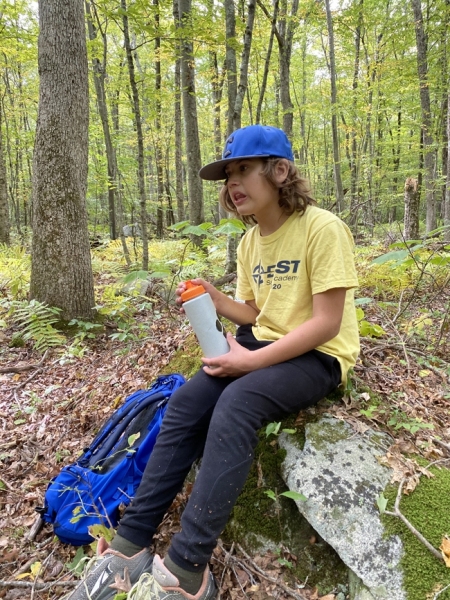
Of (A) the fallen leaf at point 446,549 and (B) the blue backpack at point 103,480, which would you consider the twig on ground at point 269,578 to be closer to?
(A) the fallen leaf at point 446,549

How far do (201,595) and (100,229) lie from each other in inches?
774

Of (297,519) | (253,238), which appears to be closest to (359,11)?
(253,238)

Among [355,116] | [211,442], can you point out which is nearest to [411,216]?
[355,116]

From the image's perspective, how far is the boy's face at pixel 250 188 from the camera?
2025 mm

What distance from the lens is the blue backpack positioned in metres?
2.07

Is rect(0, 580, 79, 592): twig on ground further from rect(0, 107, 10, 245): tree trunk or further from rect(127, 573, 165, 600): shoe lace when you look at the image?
rect(0, 107, 10, 245): tree trunk

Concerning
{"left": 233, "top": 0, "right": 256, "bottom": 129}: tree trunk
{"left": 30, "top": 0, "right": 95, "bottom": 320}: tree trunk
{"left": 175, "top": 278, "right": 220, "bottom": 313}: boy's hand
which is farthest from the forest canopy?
{"left": 175, "top": 278, "right": 220, "bottom": 313}: boy's hand

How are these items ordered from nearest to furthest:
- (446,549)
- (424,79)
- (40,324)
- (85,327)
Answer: (446,549) → (40,324) → (85,327) → (424,79)

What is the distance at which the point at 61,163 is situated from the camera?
15.1 ft

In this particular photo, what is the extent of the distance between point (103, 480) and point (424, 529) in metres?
1.70

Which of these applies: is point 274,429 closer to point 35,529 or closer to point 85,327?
point 35,529

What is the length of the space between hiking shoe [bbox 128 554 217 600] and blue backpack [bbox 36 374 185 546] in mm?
513

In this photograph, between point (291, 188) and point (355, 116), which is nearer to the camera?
point (291, 188)

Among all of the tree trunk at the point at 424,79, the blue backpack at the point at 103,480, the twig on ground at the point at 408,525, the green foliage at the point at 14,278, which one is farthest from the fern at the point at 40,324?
the tree trunk at the point at 424,79
